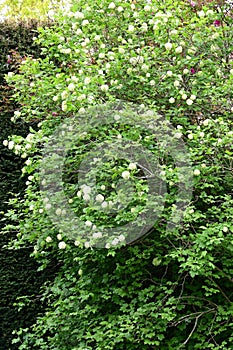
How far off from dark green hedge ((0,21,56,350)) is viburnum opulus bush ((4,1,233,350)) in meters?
0.82

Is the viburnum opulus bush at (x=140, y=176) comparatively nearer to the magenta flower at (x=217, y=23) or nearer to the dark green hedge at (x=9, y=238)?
the magenta flower at (x=217, y=23)

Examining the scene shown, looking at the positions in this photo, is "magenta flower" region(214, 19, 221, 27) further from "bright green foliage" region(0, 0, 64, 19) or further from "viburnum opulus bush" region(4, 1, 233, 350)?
"bright green foliage" region(0, 0, 64, 19)

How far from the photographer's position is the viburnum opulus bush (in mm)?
3217

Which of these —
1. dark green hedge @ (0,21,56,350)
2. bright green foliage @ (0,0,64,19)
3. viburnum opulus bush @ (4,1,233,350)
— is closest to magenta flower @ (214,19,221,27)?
viburnum opulus bush @ (4,1,233,350)

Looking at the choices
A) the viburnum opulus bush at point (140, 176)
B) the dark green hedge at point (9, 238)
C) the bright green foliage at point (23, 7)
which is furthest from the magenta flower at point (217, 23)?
the bright green foliage at point (23, 7)

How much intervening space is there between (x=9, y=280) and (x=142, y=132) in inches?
79.0

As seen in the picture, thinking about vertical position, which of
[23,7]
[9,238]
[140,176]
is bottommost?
[9,238]

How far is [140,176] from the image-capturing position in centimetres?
351

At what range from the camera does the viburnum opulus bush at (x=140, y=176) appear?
3217 millimetres

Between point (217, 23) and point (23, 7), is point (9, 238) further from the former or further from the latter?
point (23, 7)

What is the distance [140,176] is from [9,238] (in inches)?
67.9

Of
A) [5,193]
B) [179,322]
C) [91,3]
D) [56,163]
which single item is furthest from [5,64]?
[179,322]

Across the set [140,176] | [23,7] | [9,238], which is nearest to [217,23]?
[140,176]

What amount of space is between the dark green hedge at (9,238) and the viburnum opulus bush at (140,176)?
815mm
